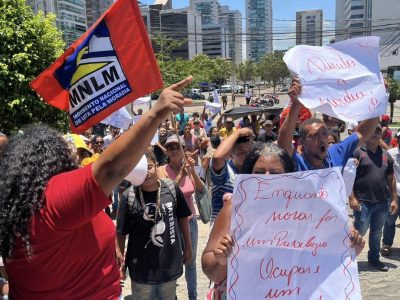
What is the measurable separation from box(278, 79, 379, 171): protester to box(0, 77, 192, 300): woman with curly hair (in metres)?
1.49

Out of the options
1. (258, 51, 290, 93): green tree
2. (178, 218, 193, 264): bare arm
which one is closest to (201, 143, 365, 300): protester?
(178, 218, 193, 264): bare arm

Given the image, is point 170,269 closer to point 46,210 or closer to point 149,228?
point 149,228

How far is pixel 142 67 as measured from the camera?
2.98 metres

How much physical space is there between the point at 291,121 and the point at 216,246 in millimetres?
1539

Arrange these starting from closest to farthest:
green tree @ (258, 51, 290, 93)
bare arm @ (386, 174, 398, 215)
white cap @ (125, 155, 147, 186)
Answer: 1. white cap @ (125, 155, 147, 186)
2. bare arm @ (386, 174, 398, 215)
3. green tree @ (258, 51, 290, 93)

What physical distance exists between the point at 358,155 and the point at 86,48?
3.67m

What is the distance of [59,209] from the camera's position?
63.7 inches

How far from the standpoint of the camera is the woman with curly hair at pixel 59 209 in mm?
1601

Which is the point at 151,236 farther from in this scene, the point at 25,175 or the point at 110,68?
the point at 25,175

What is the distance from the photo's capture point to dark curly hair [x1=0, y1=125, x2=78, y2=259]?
1701 millimetres

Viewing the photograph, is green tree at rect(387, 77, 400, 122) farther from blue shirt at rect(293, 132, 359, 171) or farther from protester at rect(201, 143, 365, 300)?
protester at rect(201, 143, 365, 300)

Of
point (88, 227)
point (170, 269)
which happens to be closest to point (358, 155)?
point (170, 269)

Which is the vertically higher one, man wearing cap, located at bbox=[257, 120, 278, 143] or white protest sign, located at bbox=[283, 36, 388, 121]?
white protest sign, located at bbox=[283, 36, 388, 121]

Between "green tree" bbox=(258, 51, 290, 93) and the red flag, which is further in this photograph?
"green tree" bbox=(258, 51, 290, 93)
